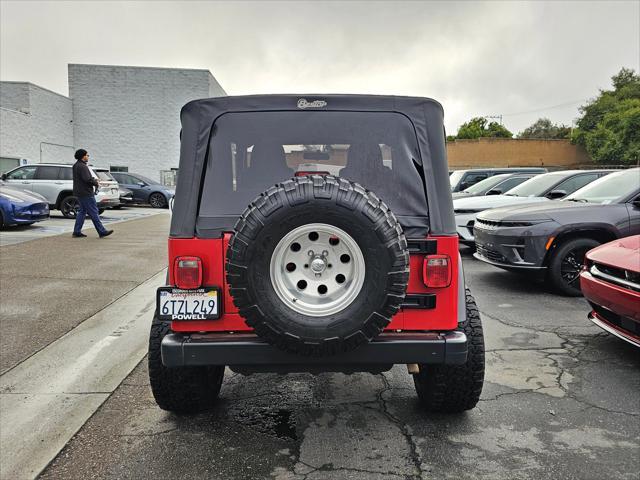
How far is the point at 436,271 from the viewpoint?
2893 millimetres

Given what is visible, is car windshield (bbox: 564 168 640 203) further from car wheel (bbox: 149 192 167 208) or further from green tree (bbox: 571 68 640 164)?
green tree (bbox: 571 68 640 164)

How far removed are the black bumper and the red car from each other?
6.43 feet

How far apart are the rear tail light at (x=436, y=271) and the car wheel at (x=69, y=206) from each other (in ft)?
52.8

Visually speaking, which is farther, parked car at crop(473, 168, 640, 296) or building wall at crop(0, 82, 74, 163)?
building wall at crop(0, 82, 74, 163)

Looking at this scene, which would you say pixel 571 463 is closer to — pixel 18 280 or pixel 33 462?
pixel 33 462

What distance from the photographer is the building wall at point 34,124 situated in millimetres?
26109

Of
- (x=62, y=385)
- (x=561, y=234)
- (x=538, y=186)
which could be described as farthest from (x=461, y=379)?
(x=538, y=186)

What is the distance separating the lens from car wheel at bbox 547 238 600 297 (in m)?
6.78

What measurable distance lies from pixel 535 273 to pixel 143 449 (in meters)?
5.44

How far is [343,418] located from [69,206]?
15.6 m

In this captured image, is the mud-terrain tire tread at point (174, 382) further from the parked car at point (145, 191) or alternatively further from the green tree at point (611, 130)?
the green tree at point (611, 130)

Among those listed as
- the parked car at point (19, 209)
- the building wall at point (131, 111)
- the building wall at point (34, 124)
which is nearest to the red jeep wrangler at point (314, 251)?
the parked car at point (19, 209)

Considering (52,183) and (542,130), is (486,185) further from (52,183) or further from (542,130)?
(542,130)

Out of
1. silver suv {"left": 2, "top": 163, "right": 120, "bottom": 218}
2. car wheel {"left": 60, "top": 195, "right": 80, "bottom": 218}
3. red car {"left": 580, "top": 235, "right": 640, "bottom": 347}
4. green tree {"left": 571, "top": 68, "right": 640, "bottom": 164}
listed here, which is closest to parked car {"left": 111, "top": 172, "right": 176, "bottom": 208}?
silver suv {"left": 2, "top": 163, "right": 120, "bottom": 218}
